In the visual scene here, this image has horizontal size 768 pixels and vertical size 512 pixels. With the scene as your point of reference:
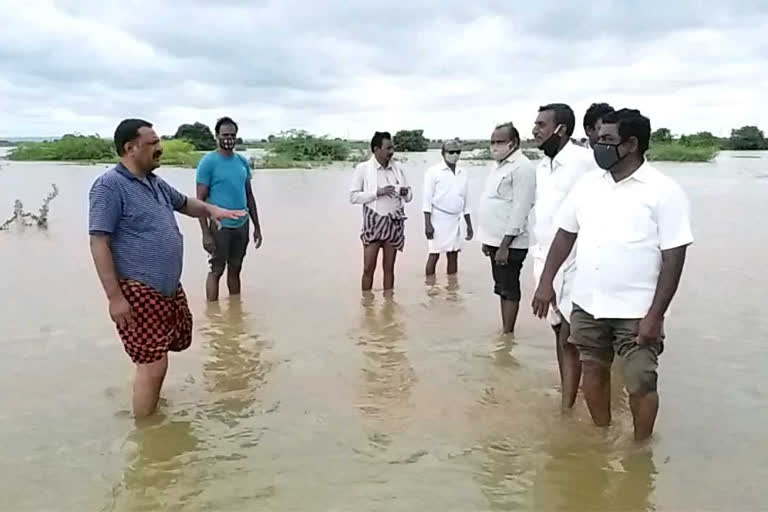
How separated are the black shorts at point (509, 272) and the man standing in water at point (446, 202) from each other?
120 inches

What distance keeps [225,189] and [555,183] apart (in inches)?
140

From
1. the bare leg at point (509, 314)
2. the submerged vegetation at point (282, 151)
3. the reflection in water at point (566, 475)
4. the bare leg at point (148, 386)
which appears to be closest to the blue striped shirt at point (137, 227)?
the bare leg at point (148, 386)

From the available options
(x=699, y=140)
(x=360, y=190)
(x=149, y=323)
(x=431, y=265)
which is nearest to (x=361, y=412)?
(x=149, y=323)

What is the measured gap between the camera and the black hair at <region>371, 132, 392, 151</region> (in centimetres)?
805

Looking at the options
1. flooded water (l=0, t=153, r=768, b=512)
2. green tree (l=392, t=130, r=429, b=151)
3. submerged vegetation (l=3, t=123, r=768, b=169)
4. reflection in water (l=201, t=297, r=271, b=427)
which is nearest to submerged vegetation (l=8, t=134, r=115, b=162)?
submerged vegetation (l=3, t=123, r=768, b=169)

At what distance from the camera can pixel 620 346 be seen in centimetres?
420

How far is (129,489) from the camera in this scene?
13.1 feet

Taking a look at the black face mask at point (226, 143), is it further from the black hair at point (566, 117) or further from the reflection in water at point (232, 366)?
the black hair at point (566, 117)

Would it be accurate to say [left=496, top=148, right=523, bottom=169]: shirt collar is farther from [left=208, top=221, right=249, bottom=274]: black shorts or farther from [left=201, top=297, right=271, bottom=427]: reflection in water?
[left=208, top=221, right=249, bottom=274]: black shorts

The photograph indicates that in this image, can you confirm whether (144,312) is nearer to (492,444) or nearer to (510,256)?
(492,444)

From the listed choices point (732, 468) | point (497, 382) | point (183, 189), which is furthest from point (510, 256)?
point (183, 189)

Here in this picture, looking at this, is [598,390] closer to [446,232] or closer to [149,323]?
[149,323]

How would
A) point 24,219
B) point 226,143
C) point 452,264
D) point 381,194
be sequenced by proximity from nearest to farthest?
point 226,143, point 381,194, point 452,264, point 24,219

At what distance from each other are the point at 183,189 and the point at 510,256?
19580mm
